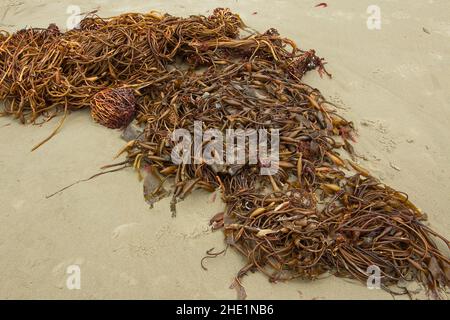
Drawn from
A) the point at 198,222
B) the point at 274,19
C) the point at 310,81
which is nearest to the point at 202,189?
the point at 198,222

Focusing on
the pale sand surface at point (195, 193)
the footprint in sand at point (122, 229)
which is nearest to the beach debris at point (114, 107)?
the pale sand surface at point (195, 193)

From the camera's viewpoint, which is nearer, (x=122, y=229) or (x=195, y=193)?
(x=122, y=229)

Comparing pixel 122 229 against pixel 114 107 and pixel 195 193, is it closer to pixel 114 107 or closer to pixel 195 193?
pixel 195 193

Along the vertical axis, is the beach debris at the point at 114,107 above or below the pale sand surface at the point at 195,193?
above

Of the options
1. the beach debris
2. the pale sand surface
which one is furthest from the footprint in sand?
the beach debris

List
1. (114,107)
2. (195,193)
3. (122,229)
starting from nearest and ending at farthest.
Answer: (122,229)
(195,193)
(114,107)

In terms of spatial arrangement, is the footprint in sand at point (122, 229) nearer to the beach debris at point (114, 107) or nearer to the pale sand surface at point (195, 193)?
the pale sand surface at point (195, 193)

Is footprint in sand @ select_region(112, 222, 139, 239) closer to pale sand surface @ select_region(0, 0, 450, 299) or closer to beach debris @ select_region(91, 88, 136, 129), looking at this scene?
pale sand surface @ select_region(0, 0, 450, 299)

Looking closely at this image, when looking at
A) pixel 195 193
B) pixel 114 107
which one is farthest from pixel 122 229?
pixel 114 107

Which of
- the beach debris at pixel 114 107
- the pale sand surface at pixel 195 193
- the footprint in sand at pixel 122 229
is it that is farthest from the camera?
the beach debris at pixel 114 107
